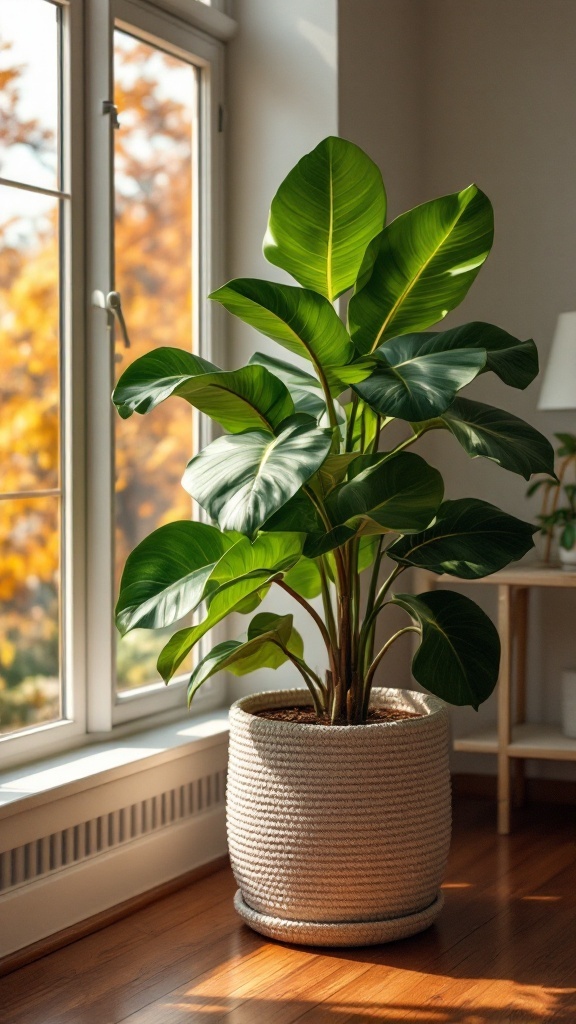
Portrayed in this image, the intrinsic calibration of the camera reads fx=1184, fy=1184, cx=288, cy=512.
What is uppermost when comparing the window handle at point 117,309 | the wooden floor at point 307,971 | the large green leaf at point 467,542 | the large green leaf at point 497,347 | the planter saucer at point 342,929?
the window handle at point 117,309

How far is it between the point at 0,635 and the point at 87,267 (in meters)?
0.85

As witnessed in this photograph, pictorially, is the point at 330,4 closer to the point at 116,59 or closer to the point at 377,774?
the point at 116,59

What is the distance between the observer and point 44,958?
7.54 feet

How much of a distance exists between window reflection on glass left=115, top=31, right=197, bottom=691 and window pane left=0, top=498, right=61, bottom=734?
0.23 metres

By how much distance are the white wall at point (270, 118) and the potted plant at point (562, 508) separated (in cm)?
72

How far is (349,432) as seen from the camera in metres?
2.38

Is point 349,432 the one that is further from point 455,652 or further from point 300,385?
point 455,652

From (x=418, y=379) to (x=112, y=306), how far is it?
3.08 feet

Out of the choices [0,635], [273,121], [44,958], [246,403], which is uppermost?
[273,121]

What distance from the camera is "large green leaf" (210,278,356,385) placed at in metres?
2.12

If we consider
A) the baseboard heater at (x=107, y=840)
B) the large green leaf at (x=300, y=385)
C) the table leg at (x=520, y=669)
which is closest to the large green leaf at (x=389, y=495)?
the large green leaf at (x=300, y=385)

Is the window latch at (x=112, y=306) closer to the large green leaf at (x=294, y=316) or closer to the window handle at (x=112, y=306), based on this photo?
the window handle at (x=112, y=306)

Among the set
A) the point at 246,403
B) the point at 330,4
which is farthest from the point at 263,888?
the point at 330,4

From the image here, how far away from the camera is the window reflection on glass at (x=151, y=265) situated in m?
2.79
